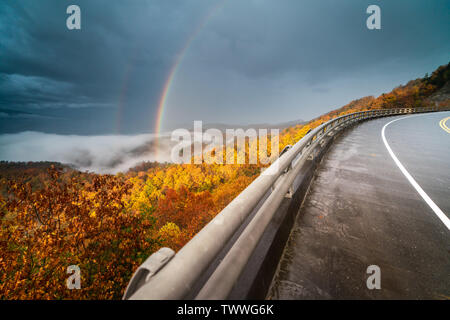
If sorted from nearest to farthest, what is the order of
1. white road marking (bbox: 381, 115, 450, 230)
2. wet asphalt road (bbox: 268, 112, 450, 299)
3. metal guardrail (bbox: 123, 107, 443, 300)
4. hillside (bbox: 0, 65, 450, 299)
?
metal guardrail (bbox: 123, 107, 443, 300) → wet asphalt road (bbox: 268, 112, 450, 299) → white road marking (bbox: 381, 115, 450, 230) → hillside (bbox: 0, 65, 450, 299)

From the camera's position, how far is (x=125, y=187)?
16.6 m

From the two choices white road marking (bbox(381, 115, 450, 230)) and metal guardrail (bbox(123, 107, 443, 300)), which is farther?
white road marking (bbox(381, 115, 450, 230))

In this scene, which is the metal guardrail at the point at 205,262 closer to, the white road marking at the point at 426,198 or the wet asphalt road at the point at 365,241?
the wet asphalt road at the point at 365,241

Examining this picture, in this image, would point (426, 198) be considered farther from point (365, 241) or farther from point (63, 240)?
point (63, 240)

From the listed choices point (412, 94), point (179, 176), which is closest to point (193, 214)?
point (179, 176)

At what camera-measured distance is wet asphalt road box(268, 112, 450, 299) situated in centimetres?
174

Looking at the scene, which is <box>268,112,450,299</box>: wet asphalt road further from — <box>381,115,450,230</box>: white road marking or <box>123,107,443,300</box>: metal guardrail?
<box>123,107,443,300</box>: metal guardrail

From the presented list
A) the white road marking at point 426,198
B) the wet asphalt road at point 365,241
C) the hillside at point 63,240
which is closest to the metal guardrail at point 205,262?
the wet asphalt road at point 365,241

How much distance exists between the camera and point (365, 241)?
239cm

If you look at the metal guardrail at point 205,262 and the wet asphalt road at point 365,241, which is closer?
the metal guardrail at point 205,262

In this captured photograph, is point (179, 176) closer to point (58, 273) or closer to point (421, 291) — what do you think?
point (58, 273)

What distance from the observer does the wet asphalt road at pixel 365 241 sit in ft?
5.72

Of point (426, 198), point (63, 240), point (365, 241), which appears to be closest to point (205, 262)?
point (365, 241)

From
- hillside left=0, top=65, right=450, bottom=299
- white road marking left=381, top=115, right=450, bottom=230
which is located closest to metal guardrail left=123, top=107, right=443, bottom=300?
white road marking left=381, top=115, right=450, bottom=230
